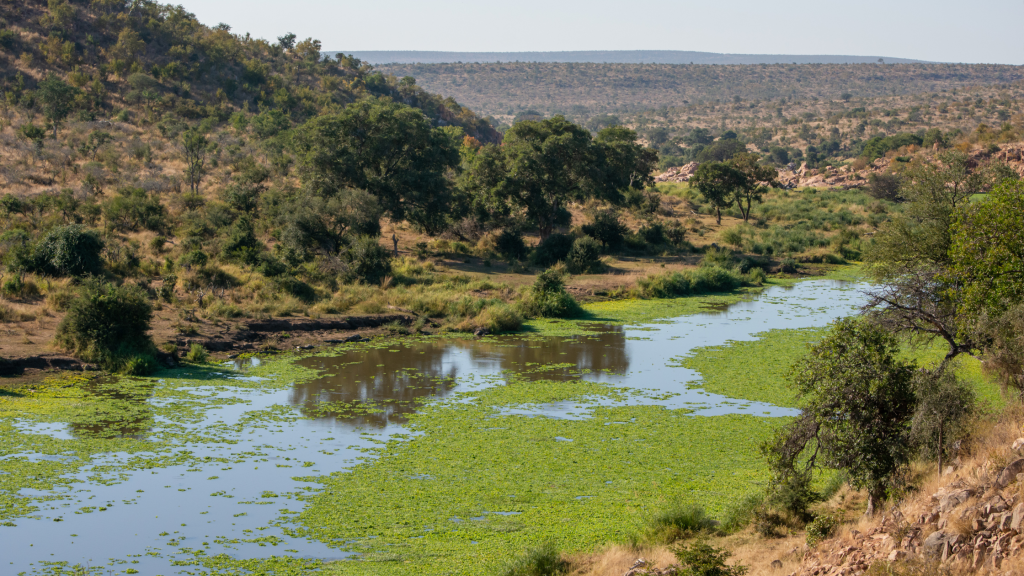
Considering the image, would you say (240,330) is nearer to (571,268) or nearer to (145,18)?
(571,268)

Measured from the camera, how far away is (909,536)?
302 inches

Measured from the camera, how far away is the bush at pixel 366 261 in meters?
29.0

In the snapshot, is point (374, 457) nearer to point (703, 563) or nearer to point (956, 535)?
point (703, 563)

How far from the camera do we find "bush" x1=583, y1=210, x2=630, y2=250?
40.4m

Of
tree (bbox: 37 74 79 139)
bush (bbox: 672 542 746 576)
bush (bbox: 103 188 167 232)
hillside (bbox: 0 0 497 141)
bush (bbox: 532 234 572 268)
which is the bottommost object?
bush (bbox: 672 542 746 576)

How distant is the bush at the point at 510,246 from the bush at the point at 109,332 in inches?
777

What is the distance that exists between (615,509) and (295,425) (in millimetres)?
6902

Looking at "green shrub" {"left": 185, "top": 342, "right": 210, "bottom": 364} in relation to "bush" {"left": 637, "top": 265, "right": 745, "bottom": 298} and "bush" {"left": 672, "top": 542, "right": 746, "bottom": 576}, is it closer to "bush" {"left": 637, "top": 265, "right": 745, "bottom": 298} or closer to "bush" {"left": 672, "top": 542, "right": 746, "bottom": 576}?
"bush" {"left": 672, "top": 542, "right": 746, "bottom": 576}

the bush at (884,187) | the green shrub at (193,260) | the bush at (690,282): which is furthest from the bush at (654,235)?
the bush at (884,187)

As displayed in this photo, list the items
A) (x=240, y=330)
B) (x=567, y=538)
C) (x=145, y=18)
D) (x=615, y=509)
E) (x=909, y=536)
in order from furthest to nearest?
(x=145, y=18)
(x=240, y=330)
(x=615, y=509)
(x=567, y=538)
(x=909, y=536)

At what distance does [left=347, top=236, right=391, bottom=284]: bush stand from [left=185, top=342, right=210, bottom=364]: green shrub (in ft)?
28.9

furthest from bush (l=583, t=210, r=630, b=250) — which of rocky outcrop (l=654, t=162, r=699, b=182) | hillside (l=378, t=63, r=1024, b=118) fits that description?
hillside (l=378, t=63, r=1024, b=118)

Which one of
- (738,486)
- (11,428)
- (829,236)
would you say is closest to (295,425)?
(11,428)

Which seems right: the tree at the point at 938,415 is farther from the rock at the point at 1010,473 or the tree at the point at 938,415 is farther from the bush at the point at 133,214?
the bush at the point at 133,214
